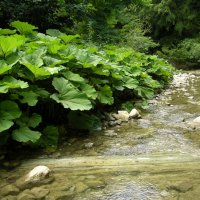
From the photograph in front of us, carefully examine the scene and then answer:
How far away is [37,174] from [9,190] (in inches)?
9.3

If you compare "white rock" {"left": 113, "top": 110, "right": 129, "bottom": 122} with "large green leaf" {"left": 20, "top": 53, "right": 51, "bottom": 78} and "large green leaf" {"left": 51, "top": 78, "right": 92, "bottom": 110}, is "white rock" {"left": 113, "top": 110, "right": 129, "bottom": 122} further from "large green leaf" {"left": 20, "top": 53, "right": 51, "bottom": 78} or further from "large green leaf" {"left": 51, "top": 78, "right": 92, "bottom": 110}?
"large green leaf" {"left": 20, "top": 53, "right": 51, "bottom": 78}

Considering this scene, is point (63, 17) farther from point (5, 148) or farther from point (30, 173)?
point (30, 173)

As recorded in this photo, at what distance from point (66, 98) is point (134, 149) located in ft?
2.78

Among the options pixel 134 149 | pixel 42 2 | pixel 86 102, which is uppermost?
pixel 42 2

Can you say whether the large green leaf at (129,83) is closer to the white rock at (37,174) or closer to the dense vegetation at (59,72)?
the dense vegetation at (59,72)

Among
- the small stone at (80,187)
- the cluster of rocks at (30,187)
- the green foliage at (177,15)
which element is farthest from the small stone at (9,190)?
the green foliage at (177,15)

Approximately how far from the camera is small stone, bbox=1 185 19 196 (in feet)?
7.12

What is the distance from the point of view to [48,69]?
301cm

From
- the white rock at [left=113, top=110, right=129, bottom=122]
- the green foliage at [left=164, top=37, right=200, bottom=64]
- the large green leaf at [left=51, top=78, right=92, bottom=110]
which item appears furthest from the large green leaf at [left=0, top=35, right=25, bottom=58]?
the green foliage at [left=164, top=37, right=200, bottom=64]

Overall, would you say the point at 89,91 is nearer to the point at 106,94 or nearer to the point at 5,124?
the point at 106,94

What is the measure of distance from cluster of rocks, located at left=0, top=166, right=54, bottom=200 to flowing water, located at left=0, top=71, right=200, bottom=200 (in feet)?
0.04

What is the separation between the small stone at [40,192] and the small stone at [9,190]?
13cm

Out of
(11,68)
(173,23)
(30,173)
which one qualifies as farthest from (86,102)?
(173,23)

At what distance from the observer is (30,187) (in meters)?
2.23
